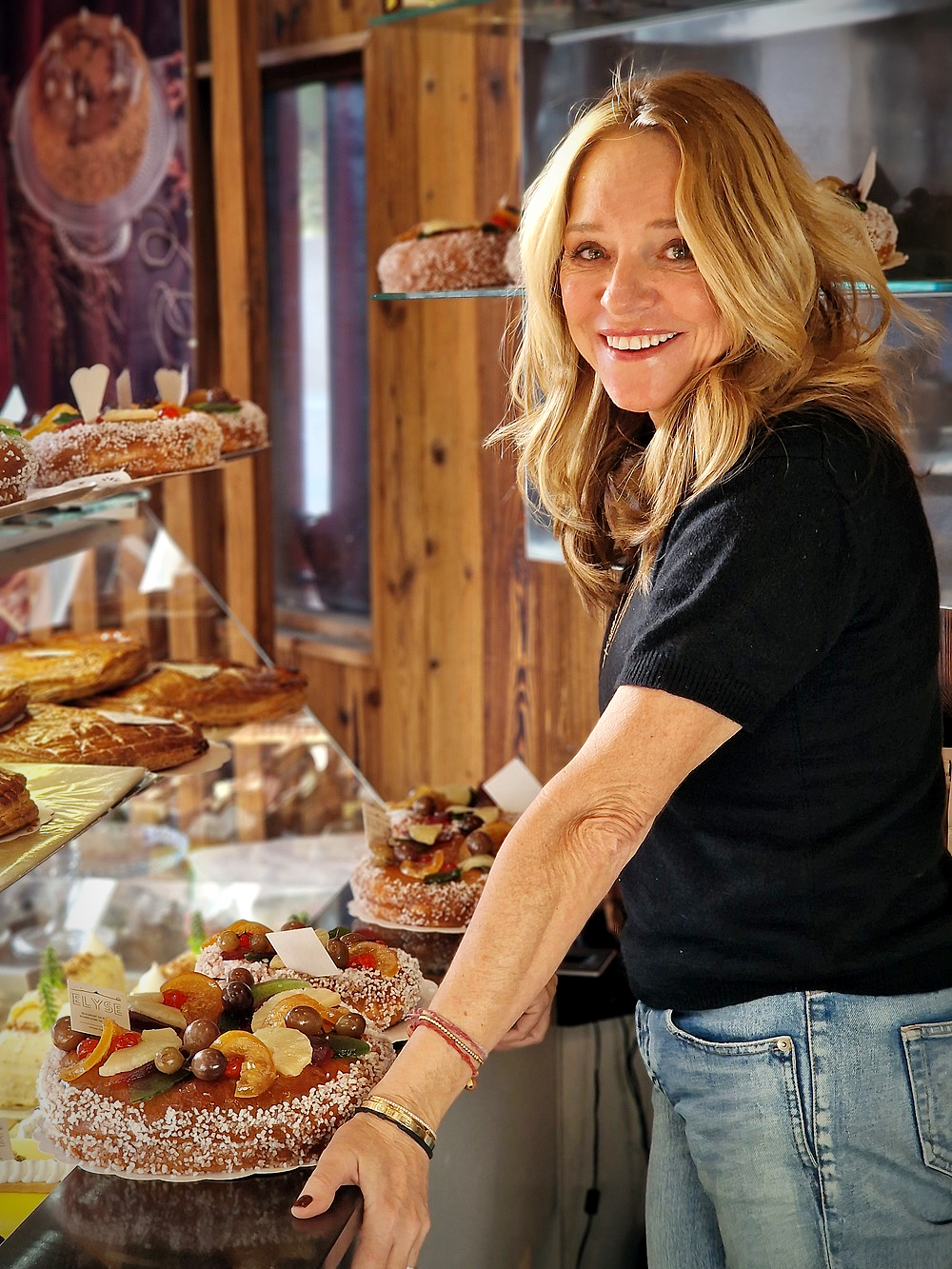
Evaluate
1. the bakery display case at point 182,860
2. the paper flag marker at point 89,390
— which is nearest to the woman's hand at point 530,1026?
the bakery display case at point 182,860

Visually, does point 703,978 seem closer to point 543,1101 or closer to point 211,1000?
point 211,1000

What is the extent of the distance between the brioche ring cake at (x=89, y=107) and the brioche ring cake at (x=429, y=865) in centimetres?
225

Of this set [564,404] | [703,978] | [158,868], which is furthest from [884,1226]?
[158,868]

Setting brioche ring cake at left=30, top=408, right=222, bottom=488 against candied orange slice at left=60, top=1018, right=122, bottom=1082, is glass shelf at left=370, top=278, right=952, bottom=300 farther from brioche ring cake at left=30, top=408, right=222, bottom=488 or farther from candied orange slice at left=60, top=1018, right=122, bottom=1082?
candied orange slice at left=60, top=1018, right=122, bottom=1082

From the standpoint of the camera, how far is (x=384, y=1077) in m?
1.16

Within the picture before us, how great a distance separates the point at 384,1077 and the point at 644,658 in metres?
0.42

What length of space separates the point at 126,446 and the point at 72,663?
33cm

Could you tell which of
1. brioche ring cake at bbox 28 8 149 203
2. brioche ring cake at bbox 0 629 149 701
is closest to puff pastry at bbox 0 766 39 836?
brioche ring cake at bbox 0 629 149 701

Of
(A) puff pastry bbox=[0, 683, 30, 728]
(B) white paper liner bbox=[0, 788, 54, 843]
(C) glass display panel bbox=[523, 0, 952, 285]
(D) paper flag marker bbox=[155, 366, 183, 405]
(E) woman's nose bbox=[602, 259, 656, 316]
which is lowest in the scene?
(B) white paper liner bbox=[0, 788, 54, 843]

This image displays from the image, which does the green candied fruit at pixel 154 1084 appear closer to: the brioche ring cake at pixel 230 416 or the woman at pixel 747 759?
the woman at pixel 747 759

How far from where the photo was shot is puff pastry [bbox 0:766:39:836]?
1222 mm

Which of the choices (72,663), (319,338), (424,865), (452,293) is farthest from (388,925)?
(319,338)

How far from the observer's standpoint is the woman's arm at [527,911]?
111 centimetres

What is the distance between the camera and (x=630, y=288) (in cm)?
133
